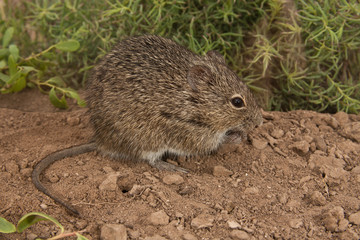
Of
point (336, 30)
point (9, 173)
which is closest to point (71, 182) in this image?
point (9, 173)

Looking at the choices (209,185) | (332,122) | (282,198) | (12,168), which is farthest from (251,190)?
(12,168)

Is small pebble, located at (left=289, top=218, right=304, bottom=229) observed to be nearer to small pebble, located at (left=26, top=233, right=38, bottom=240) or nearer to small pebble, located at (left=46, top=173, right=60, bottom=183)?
small pebble, located at (left=26, top=233, right=38, bottom=240)

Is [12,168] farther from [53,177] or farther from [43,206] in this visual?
[43,206]

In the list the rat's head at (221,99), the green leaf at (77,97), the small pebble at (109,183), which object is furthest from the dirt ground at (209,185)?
the rat's head at (221,99)

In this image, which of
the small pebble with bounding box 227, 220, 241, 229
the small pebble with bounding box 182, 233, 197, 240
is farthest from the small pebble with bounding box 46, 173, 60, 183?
the small pebble with bounding box 227, 220, 241, 229

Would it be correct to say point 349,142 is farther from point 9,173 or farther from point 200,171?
point 9,173

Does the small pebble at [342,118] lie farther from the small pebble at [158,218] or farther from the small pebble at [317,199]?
the small pebble at [158,218]
